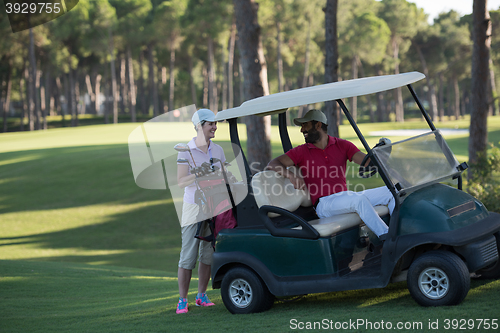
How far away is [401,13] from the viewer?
46.2 m

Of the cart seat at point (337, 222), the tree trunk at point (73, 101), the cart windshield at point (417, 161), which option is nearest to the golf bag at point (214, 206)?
the cart seat at point (337, 222)

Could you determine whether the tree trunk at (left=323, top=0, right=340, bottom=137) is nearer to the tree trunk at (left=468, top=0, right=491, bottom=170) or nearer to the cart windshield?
the tree trunk at (left=468, top=0, right=491, bottom=170)

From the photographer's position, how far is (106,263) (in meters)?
10.7

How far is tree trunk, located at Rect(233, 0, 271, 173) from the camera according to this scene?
386 inches

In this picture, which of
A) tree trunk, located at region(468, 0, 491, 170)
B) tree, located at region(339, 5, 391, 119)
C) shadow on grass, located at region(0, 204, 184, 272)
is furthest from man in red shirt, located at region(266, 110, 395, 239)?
tree, located at region(339, 5, 391, 119)

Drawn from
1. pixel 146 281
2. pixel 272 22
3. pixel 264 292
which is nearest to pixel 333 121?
pixel 146 281

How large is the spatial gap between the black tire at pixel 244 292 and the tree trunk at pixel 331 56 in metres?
7.25

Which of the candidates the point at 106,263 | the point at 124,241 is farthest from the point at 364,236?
the point at 124,241

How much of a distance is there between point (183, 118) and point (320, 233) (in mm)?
2044

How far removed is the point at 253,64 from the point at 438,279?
6814 millimetres

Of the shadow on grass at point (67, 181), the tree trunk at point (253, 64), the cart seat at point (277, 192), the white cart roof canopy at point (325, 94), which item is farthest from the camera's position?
the shadow on grass at point (67, 181)

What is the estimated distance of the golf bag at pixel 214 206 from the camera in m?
4.61

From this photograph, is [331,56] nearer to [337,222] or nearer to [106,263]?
[106,263]

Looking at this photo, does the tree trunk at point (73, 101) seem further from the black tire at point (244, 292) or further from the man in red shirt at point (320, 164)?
the black tire at point (244, 292)
